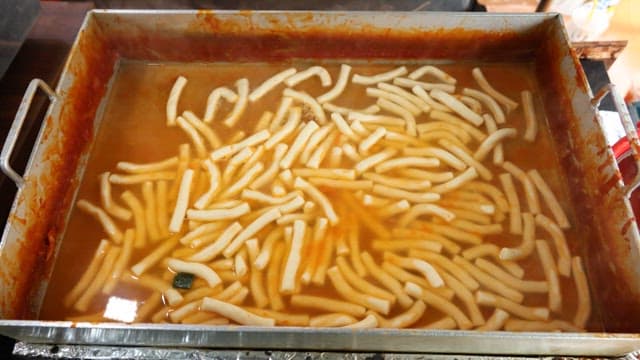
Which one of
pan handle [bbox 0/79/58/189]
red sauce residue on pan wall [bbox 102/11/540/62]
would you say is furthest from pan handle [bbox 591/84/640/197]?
pan handle [bbox 0/79/58/189]

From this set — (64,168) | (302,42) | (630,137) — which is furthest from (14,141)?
(630,137)

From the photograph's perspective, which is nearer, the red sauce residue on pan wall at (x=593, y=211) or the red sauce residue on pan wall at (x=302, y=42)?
the red sauce residue on pan wall at (x=593, y=211)

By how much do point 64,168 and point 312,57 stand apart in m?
1.12

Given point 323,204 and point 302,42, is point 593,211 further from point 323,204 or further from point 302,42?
point 302,42

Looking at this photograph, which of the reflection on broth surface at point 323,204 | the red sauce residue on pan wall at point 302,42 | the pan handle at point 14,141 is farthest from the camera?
the red sauce residue on pan wall at point 302,42

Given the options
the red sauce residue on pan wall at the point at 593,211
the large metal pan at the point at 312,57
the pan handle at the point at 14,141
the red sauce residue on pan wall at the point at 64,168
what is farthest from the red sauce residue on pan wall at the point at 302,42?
the pan handle at the point at 14,141

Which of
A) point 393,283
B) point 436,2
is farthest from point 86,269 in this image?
point 436,2

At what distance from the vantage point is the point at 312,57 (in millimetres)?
2357

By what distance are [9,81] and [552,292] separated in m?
2.31

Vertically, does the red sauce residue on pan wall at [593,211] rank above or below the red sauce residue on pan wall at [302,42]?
below

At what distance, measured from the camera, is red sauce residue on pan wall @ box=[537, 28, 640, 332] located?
1.64 meters

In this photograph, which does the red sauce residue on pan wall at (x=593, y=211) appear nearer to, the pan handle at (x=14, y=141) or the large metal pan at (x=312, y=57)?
the large metal pan at (x=312, y=57)

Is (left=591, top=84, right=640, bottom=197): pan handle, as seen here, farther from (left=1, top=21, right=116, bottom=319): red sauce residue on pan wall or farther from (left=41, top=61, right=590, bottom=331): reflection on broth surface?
(left=1, top=21, right=116, bottom=319): red sauce residue on pan wall

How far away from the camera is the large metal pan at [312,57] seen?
1445 millimetres
